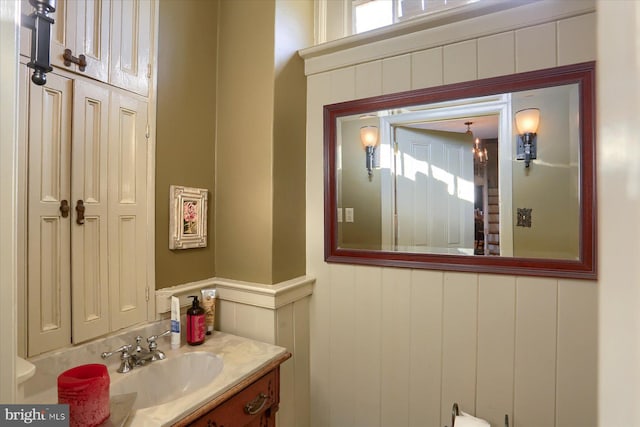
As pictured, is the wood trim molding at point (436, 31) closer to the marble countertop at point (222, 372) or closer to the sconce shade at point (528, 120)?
the sconce shade at point (528, 120)

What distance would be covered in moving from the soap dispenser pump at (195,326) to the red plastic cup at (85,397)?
1.70ft

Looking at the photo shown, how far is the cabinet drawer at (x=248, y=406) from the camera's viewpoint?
1.05 metres

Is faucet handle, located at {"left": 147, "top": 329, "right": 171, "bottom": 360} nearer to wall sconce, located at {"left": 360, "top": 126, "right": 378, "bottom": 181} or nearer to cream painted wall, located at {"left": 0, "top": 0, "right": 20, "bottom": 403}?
cream painted wall, located at {"left": 0, "top": 0, "right": 20, "bottom": 403}

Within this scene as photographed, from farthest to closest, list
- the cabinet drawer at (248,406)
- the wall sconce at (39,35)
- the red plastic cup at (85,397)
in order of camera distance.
Answer: the cabinet drawer at (248,406)
the red plastic cup at (85,397)
the wall sconce at (39,35)

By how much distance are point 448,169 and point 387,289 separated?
631 millimetres

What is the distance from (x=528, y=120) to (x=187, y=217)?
1538 mm

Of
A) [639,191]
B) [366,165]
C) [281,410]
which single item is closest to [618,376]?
[639,191]

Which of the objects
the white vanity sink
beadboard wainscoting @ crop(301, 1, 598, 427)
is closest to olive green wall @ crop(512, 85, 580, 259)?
beadboard wainscoting @ crop(301, 1, 598, 427)

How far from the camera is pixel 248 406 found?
1.18m

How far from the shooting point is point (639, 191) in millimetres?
213

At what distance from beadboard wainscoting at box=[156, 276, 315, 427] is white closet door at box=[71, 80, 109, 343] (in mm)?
257

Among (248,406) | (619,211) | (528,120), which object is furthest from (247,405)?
(528,120)

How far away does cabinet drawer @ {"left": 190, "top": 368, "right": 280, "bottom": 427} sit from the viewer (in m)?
1.05

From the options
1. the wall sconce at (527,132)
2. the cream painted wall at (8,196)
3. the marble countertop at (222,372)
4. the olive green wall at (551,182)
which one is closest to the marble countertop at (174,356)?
the marble countertop at (222,372)
